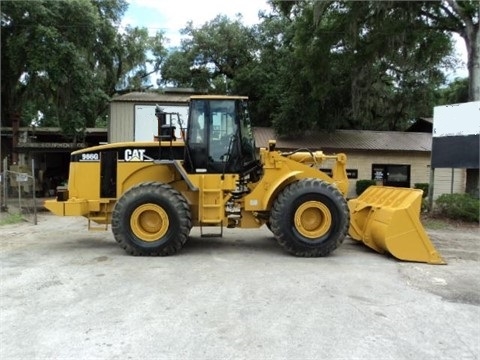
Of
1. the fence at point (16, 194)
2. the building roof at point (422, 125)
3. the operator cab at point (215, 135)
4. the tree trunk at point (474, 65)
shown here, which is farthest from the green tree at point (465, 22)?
the fence at point (16, 194)

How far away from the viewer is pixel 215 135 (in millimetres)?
8984

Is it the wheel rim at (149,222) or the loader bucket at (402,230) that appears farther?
the wheel rim at (149,222)

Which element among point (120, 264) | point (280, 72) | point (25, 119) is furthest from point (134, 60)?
point (120, 264)

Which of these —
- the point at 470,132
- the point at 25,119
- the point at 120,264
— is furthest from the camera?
the point at 25,119

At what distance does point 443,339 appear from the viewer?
15.4ft

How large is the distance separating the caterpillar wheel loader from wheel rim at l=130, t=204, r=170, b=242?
0.06ft

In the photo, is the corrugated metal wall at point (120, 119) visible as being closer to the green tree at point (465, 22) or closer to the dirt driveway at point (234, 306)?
the green tree at point (465, 22)

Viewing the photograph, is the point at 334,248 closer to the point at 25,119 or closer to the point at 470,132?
the point at 470,132

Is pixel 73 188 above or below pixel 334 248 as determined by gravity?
above

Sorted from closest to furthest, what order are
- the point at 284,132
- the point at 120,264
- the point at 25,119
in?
the point at 120,264, the point at 284,132, the point at 25,119

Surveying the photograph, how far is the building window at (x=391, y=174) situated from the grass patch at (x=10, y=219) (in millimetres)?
18777

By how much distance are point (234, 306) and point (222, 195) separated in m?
3.56

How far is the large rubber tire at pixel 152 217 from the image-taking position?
27.9ft

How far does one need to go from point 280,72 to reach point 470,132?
47.1ft
